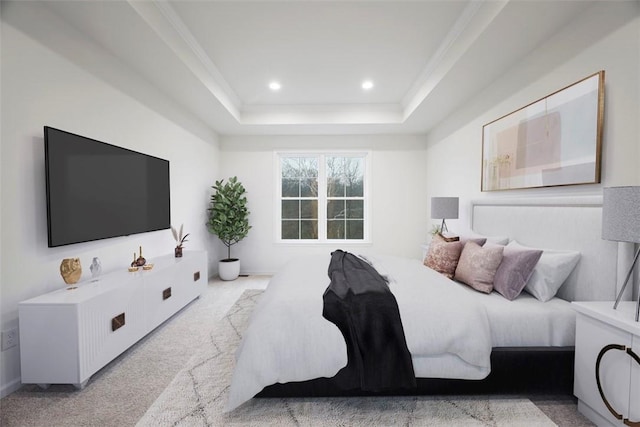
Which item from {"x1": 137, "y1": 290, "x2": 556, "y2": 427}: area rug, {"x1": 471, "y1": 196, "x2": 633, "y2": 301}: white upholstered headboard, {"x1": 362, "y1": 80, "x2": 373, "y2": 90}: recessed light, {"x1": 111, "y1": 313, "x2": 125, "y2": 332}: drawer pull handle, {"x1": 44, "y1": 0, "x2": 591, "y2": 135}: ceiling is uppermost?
{"x1": 362, "y1": 80, "x2": 373, "y2": 90}: recessed light

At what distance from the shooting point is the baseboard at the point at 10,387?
174 centimetres

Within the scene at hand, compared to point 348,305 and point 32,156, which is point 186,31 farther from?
point 348,305

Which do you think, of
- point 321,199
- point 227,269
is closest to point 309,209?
point 321,199

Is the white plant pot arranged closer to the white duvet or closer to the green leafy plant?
the green leafy plant

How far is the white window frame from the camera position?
5137mm

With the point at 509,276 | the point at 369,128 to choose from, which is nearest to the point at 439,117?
the point at 369,128

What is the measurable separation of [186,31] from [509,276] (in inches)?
129

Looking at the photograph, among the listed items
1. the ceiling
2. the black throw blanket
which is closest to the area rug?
the black throw blanket

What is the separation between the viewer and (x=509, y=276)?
80.0 inches

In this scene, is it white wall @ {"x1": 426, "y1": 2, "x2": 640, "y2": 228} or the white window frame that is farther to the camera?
the white window frame

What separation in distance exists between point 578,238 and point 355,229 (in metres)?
3.48

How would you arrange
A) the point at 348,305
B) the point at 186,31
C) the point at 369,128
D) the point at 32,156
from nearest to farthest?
the point at 348,305, the point at 32,156, the point at 186,31, the point at 369,128

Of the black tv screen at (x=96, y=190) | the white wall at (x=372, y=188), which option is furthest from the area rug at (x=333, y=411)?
the white wall at (x=372, y=188)

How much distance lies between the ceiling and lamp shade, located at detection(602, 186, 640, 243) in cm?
138
